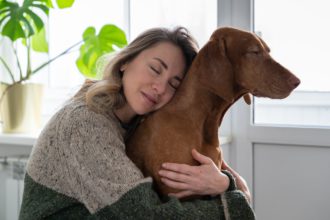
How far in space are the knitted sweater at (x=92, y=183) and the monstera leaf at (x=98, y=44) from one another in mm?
927

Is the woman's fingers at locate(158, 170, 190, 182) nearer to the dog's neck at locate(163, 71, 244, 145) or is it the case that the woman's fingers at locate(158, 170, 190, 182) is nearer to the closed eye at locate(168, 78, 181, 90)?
the dog's neck at locate(163, 71, 244, 145)

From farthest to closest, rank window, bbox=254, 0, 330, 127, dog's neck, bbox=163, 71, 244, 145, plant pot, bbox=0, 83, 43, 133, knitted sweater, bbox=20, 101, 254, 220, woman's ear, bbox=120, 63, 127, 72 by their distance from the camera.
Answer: plant pot, bbox=0, 83, 43, 133 < window, bbox=254, 0, 330, 127 < woman's ear, bbox=120, 63, 127, 72 < dog's neck, bbox=163, 71, 244, 145 < knitted sweater, bbox=20, 101, 254, 220

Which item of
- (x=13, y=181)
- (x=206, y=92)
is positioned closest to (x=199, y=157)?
(x=206, y=92)

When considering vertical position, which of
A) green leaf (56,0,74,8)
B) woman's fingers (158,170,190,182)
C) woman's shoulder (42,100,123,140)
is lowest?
woman's fingers (158,170,190,182)

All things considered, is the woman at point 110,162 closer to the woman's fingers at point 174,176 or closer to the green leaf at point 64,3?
the woman's fingers at point 174,176

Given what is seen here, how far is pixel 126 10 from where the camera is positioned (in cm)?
242

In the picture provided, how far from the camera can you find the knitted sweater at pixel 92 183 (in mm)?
1132

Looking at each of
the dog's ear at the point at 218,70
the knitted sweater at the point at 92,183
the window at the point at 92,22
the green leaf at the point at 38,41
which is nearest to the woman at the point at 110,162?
the knitted sweater at the point at 92,183

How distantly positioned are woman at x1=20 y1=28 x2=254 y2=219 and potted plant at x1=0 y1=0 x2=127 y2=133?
817 millimetres

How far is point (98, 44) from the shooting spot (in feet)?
7.09

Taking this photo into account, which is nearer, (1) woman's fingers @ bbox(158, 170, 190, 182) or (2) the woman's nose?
(1) woman's fingers @ bbox(158, 170, 190, 182)

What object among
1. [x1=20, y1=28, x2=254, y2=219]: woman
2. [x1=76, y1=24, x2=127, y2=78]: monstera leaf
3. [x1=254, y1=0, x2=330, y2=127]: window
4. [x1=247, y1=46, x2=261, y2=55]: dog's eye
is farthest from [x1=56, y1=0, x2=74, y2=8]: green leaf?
[x1=247, y1=46, x2=261, y2=55]: dog's eye

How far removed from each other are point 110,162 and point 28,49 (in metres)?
1.31

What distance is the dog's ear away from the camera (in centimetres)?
122
